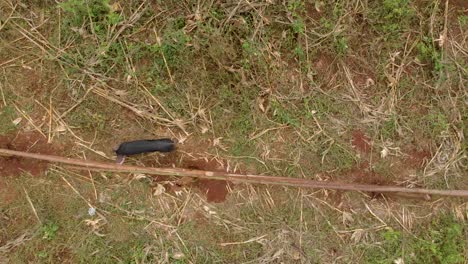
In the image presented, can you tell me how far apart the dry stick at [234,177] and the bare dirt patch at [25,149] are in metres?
0.10

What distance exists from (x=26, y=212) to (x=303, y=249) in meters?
2.38

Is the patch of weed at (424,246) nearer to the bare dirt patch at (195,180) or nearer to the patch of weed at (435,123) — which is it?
the patch of weed at (435,123)

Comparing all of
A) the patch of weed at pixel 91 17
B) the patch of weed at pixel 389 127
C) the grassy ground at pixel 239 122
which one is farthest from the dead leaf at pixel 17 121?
the patch of weed at pixel 389 127

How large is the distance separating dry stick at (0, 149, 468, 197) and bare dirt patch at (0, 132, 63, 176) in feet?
0.32

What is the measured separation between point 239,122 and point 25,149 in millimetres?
1827

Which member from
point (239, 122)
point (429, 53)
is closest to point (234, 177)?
point (239, 122)

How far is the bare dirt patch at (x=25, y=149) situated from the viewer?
13.1 feet

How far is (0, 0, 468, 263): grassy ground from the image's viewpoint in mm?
3984

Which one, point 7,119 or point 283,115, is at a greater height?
point 283,115

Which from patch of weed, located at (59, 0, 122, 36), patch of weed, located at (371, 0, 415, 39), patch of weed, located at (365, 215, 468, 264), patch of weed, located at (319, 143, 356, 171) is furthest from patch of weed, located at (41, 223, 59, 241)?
patch of weed, located at (371, 0, 415, 39)

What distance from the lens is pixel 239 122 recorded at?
4.12 m

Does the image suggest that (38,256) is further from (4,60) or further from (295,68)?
(295,68)

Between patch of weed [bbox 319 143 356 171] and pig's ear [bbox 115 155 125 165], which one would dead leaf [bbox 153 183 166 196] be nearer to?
pig's ear [bbox 115 155 125 165]

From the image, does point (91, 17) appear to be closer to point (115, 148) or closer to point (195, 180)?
point (115, 148)
